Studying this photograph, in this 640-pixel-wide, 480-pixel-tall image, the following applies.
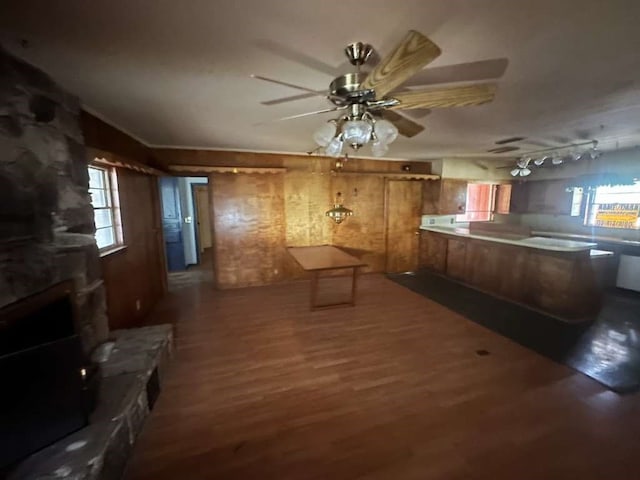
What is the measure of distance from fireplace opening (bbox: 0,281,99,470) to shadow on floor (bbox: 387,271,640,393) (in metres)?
3.75

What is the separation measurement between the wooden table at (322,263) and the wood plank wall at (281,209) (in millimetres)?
672

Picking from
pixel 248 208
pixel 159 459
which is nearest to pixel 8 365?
pixel 159 459

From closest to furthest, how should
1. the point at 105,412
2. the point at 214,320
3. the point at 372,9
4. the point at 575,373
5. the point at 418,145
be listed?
the point at 372,9 → the point at 105,412 → the point at 575,373 → the point at 214,320 → the point at 418,145

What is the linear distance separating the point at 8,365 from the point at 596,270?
18.1 feet

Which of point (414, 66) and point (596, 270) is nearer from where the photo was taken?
point (414, 66)

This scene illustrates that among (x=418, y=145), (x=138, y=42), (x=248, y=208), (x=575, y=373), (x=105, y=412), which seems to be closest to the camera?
(x=138, y=42)

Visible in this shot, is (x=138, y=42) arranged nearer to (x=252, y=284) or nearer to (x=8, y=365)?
(x=8, y=365)

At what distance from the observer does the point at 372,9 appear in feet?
3.77

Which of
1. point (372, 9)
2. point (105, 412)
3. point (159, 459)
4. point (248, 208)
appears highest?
point (372, 9)

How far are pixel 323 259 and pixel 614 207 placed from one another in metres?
5.20

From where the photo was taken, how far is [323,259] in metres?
3.75

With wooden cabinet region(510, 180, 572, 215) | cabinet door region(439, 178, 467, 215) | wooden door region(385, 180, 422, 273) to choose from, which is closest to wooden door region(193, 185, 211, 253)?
wooden door region(385, 180, 422, 273)

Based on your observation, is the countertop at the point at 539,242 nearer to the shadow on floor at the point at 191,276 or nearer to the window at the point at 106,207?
the shadow on floor at the point at 191,276

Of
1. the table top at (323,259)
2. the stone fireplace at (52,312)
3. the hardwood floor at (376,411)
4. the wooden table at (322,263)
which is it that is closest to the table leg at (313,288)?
the wooden table at (322,263)
